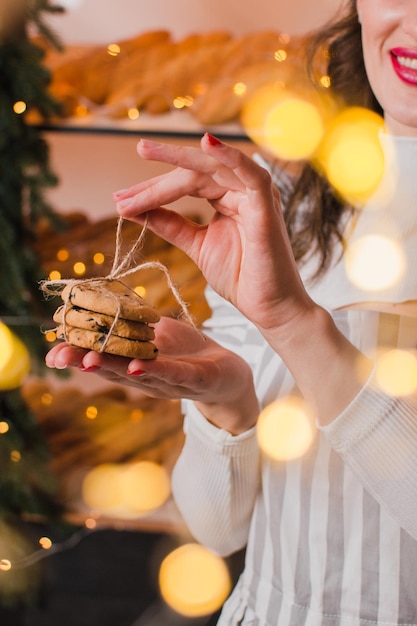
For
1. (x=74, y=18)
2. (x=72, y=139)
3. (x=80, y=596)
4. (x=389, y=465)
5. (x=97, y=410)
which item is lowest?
(x=80, y=596)

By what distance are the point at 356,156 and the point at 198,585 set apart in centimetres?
53

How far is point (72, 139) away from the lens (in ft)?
4.94

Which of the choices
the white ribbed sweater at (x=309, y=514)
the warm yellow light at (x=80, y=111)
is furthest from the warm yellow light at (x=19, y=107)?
the white ribbed sweater at (x=309, y=514)

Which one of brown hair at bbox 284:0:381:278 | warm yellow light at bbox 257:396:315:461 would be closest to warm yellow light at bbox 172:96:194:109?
brown hair at bbox 284:0:381:278

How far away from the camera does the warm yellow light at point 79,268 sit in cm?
125

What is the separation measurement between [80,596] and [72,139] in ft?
2.99

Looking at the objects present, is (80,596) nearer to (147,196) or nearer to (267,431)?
(267,431)

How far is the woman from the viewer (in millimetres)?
434

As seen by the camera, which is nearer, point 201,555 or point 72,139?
point 201,555

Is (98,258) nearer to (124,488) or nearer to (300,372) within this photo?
(124,488)

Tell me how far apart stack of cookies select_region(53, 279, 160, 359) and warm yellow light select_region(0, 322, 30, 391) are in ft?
2.59

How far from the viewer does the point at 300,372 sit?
477 millimetres

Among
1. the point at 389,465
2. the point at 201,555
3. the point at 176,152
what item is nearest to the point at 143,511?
the point at 201,555

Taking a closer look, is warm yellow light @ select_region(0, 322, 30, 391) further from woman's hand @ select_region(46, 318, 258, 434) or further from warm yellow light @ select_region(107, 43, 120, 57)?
woman's hand @ select_region(46, 318, 258, 434)
